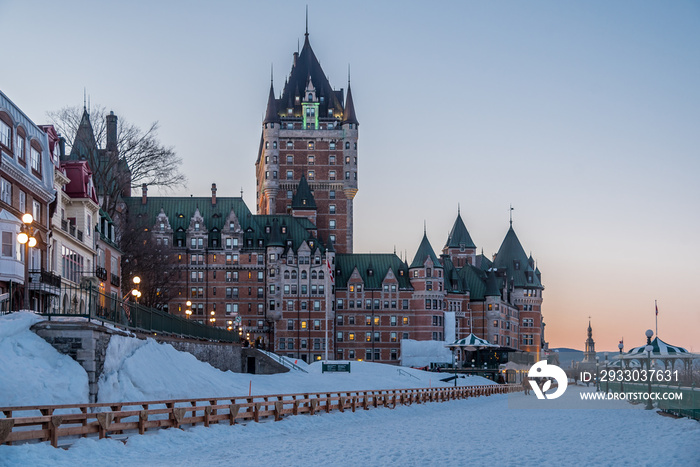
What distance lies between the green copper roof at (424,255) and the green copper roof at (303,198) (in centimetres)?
1659

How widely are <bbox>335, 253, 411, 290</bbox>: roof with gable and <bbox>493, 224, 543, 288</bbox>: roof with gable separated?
2969cm

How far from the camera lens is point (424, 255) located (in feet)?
452

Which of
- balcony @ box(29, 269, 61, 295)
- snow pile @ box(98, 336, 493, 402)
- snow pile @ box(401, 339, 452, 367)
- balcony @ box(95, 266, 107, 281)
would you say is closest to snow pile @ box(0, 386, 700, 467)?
snow pile @ box(98, 336, 493, 402)

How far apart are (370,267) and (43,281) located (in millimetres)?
94651

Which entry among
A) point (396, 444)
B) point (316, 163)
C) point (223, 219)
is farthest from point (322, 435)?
point (316, 163)

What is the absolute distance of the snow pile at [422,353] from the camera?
5157 inches

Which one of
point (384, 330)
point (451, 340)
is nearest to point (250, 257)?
point (384, 330)

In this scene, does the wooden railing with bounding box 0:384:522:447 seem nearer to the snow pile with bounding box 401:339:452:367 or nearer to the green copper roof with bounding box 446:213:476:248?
the snow pile with bounding box 401:339:452:367

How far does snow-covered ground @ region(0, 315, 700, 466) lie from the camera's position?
86.4 ft

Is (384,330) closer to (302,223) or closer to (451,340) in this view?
(451,340)

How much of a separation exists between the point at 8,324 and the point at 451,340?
109 m

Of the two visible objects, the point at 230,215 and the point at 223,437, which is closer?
the point at 223,437

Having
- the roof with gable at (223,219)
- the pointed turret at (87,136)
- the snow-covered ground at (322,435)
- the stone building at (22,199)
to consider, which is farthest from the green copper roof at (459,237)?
the stone building at (22,199)

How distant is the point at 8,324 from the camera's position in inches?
1237
